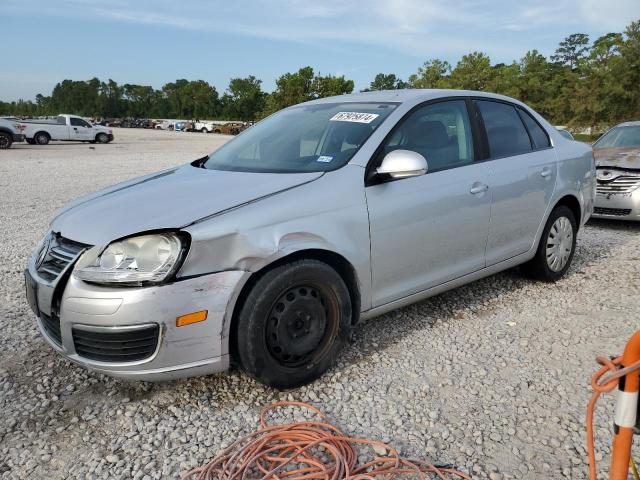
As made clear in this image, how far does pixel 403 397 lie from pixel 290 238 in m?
1.06

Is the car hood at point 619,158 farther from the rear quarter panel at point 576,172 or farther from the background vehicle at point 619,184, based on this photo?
the rear quarter panel at point 576,172

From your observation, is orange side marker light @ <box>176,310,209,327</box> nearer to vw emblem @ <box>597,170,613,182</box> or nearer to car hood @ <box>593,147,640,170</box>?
car hood @ <box>593,147,640,170</box>

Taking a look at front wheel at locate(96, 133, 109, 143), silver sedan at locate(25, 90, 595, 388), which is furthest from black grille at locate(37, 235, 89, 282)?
front wheel at locate(96, 133, 109, 143)

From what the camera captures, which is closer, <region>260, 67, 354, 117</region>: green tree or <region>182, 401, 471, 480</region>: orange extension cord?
<region>182, 401, 471, 480</region>: orange extension cord

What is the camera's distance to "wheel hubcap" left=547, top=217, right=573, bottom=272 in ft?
14.7

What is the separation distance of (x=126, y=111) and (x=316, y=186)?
120 meters

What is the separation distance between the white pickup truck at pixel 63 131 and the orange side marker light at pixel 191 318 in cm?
2630

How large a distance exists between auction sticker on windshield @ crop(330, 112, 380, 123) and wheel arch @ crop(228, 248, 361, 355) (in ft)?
3.25

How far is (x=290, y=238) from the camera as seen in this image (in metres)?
2.69

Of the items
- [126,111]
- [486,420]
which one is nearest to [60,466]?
[486,420]

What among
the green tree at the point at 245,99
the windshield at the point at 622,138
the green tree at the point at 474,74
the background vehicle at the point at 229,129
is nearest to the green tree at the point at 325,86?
the background vehicle at the point at 229,129

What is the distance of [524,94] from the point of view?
38719 millimetres

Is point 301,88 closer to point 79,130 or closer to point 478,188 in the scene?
point 79,130

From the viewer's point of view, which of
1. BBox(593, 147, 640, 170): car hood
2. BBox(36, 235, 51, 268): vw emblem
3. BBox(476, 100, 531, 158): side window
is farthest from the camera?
BBox(593, 147, 640, 170): car hood
